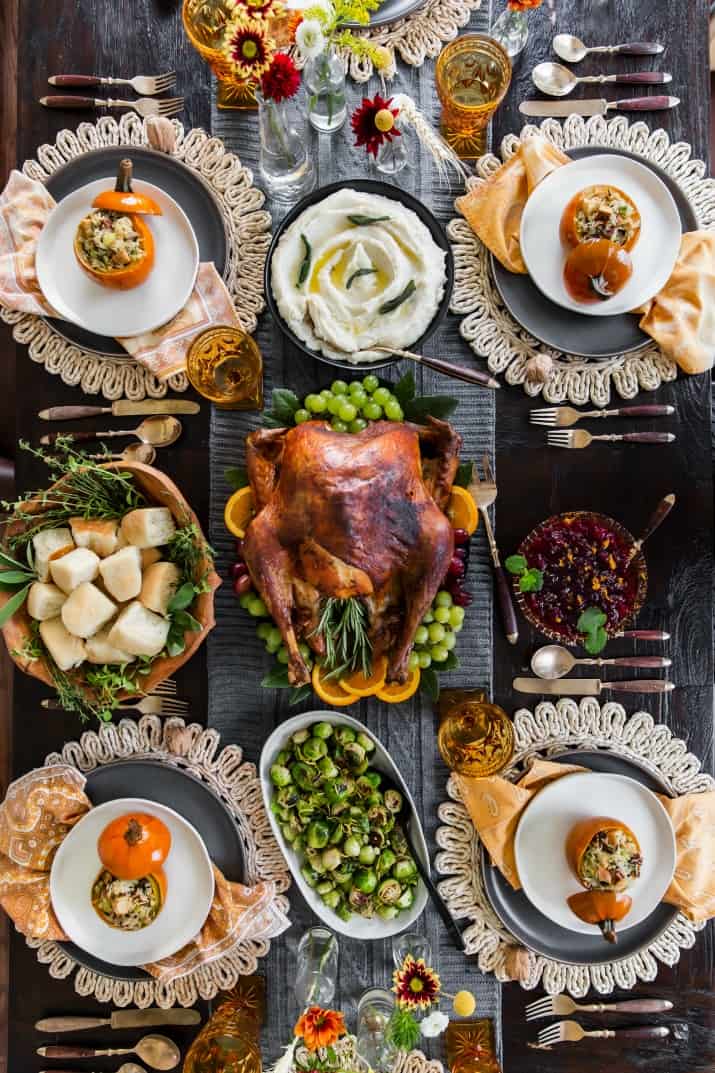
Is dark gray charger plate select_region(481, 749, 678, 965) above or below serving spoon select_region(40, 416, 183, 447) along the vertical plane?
below

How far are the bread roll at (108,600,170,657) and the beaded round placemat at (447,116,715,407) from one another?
1.09m

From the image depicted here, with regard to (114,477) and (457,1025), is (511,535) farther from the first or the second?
(457,1025)

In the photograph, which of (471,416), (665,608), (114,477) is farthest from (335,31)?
(665,608)

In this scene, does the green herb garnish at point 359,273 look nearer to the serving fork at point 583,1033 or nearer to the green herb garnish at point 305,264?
the green herb garnish at point 305,264

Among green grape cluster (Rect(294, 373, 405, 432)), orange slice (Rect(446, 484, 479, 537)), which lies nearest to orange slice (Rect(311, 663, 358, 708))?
orange slice (Rect(446, 484, 479, 537))

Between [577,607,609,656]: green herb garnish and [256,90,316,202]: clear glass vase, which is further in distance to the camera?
[577,607,609,656]: green herb garnish

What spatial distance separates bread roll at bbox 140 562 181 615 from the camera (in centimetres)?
183

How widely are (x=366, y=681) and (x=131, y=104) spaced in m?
1.67

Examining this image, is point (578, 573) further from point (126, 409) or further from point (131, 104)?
point (131, 104)

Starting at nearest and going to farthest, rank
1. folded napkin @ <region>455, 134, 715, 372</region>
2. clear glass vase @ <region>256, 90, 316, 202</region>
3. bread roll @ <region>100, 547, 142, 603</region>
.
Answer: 1. bread roll @ <region>100, 547, 142, 603</region>
2. clear glass vase @ <region>256, 90, 316, 202</region>
3. folded napkin @ <region>455, 134, 715, 372</region>

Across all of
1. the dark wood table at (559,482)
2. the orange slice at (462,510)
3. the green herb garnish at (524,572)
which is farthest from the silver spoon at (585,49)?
the green herb garnish at (524,572)

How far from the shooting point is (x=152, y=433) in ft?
6.82

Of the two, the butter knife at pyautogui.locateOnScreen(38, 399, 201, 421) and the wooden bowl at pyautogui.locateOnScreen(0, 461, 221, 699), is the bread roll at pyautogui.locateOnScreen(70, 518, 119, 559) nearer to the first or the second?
the wooden bowl at pyautogui.locateOnScreen(0, 461, 221, 699)

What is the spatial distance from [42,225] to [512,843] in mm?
2035
